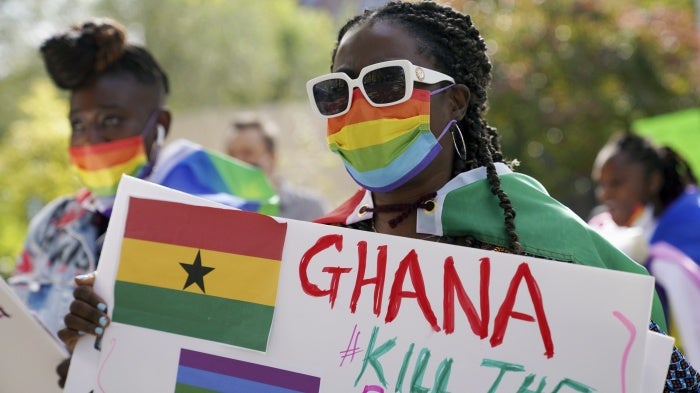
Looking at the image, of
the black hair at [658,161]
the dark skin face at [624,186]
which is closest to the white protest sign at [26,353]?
the dark skin face at [624,186]

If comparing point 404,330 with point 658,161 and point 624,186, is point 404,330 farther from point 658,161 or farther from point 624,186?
point 658,161

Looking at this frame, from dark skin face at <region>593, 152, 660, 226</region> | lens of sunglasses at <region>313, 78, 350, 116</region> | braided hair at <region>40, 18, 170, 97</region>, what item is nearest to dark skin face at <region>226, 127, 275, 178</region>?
dark skin face at <region>593, 152, 660, 226</region>

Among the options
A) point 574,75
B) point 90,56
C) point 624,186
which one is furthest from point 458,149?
point 574,75

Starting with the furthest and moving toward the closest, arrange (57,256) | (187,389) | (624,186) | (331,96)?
1. (624,186)
2. (57,256)
3. (331,96)
4. (187,389)

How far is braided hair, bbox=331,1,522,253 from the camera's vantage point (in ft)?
6.77

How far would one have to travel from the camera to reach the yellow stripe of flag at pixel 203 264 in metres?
1.89

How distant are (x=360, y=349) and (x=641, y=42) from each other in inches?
294

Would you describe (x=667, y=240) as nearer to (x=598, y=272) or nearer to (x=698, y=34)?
(x=598, y=272)

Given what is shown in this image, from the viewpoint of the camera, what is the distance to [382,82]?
76.7 inches

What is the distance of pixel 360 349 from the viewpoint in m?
1.79

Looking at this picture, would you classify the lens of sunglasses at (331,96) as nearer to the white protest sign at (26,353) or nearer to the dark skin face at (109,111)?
the white protest sign at (26,353)

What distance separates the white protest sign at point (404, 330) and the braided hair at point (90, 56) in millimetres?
1179

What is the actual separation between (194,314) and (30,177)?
698 centimetres

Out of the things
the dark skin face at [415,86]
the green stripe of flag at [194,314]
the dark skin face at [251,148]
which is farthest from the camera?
the dark skin face at [251,148]
